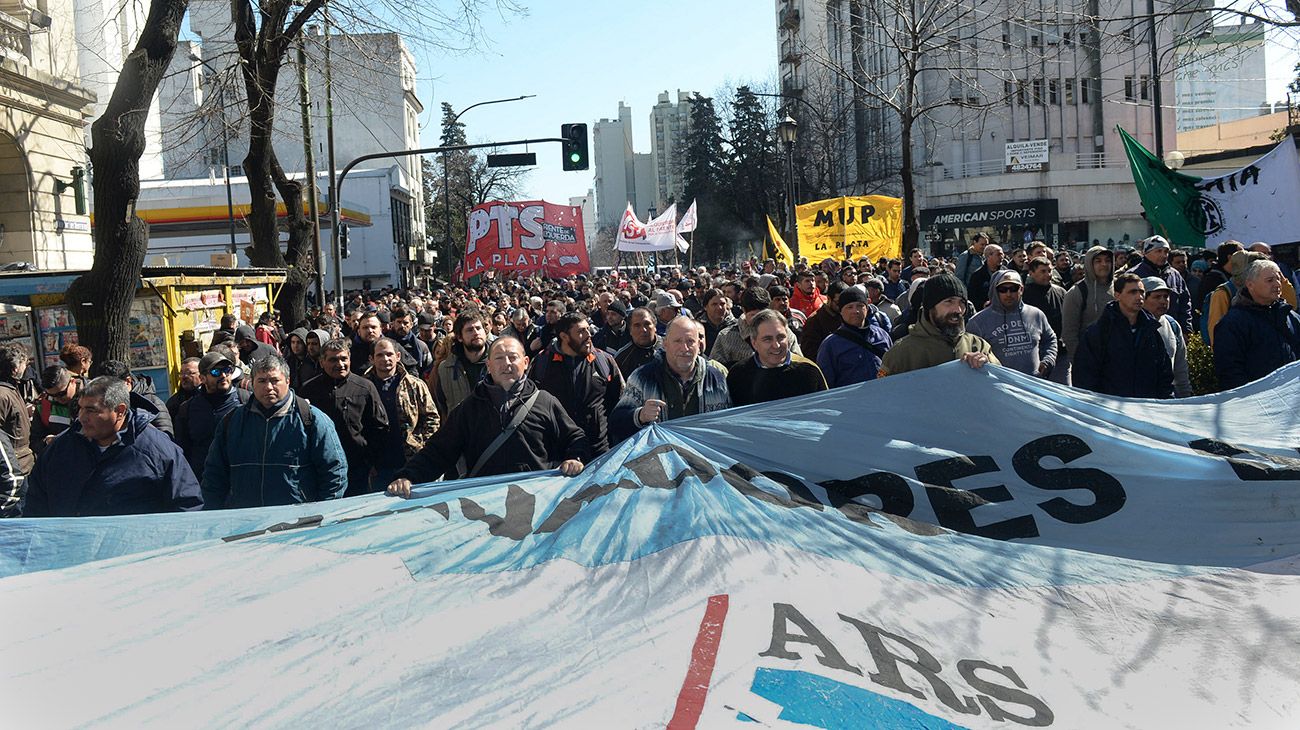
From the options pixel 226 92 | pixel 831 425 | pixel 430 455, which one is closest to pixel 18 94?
pixel 226 92

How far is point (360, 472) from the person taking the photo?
799 cm

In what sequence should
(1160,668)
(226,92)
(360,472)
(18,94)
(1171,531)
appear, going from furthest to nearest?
→ (18,94) → (226,92) → (360,472) → (1171,531) → (1160,668)

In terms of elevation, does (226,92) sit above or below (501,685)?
above

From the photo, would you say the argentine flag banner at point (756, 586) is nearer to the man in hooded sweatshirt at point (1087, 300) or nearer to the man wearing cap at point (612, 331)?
the man in hooded sweatshirt at point (1087, 300)

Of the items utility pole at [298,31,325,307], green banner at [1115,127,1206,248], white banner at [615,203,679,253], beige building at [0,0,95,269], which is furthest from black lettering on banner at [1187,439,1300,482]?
white banner at [615,203,679,253]

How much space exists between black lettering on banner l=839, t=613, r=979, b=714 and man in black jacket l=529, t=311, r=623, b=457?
4538 millimetres

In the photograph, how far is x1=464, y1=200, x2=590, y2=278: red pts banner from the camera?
108 feet

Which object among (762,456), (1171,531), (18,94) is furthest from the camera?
(18,94)

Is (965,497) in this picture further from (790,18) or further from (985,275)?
(790,18)

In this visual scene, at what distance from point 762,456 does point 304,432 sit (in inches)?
103

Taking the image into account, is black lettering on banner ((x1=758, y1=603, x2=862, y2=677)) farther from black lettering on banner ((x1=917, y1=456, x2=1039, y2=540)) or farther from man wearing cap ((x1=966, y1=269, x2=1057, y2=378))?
man wearing cap ((x1=966, y1=269, x2=1057, y2=378))

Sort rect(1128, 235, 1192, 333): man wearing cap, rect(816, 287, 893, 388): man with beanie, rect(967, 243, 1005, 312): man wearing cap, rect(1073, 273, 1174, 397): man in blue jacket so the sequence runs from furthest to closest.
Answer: rect(967, 243, 1005, 312): man wearing cap < rect(1128, 235, 1192, 333): man wearing cap < rect(816, 287, 893, 388): man with beanie < rect(1073, 273, 1174, 397): man in blue jacket

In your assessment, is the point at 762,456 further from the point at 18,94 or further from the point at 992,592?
the point at 18,94

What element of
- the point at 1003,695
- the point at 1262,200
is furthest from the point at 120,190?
the point at 1262,200
